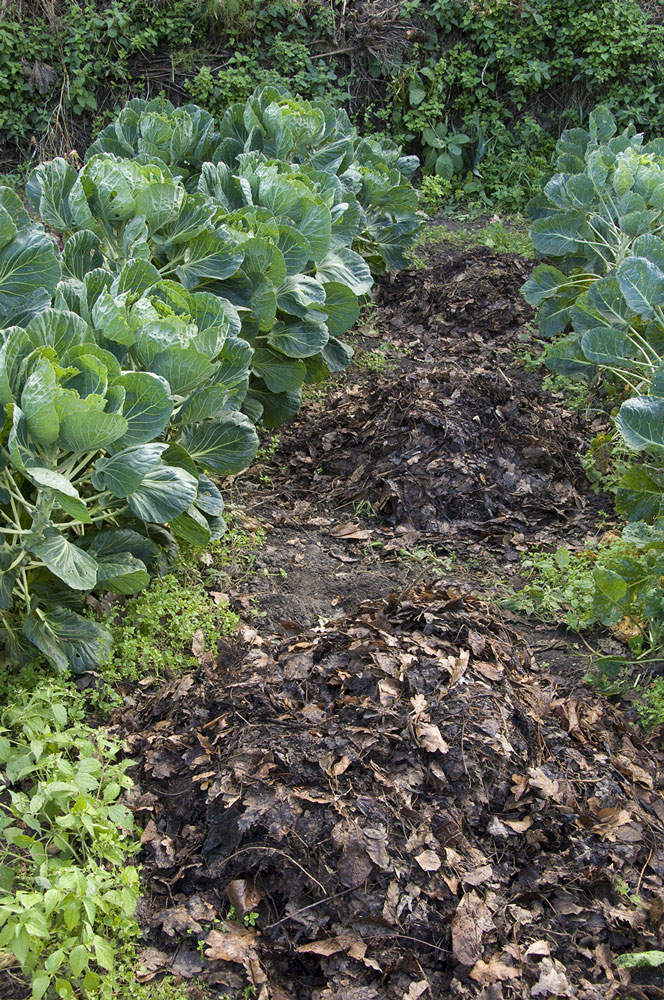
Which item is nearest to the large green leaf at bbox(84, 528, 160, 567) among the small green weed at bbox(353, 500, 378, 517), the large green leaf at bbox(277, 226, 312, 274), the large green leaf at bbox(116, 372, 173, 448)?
the large green leaf at bbox(116, 372, 173, 448)

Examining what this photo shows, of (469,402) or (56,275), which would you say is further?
(469,402)

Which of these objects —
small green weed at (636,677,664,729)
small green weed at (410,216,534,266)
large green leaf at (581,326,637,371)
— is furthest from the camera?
small green weed at (410,216,534,266)

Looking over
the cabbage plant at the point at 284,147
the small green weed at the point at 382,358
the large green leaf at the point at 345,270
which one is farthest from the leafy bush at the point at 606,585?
the cabbage plant at the point at 284,147

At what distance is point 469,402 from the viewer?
4449mm

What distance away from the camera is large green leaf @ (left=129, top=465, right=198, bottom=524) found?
2781 millimetres

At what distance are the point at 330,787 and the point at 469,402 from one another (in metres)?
2.65

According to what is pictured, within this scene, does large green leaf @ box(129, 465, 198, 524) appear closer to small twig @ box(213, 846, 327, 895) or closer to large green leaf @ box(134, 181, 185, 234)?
small twig @ box(213, 846, 327, 895)

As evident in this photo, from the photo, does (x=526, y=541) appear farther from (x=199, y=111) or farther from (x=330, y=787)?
(x=199, y=111)

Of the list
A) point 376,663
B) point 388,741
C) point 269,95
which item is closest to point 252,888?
point 388,741

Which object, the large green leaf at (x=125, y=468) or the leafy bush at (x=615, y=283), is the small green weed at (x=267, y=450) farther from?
the large green leaf at (x=125, y=468)

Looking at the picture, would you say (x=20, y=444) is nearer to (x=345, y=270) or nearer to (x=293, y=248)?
(x=293, y=248)

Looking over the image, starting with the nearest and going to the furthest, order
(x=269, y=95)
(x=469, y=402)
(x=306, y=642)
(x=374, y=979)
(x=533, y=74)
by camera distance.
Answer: (x=374, y=979) → (x=306, y=642) → (x=469, y=402) → (x=269, y=95) → (x=533, y=74)

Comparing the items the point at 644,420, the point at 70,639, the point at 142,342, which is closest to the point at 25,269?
the point at 142,342

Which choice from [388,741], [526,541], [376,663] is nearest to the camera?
[388,741]
